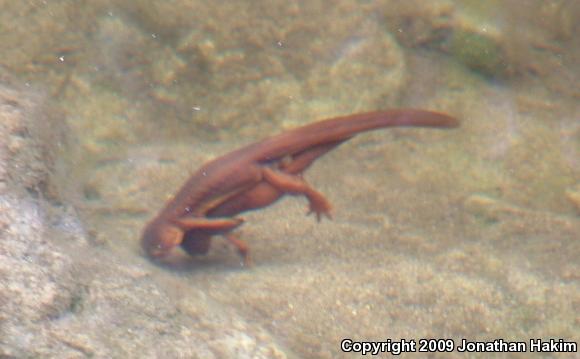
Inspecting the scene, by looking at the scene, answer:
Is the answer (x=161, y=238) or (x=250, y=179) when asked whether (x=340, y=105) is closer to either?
(x=250, y=179)

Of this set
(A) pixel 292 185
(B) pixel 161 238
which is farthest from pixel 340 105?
(B) pixel 161 238

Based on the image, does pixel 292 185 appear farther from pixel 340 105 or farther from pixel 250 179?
pixel 340 105

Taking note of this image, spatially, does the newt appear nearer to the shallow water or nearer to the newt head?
the newt head

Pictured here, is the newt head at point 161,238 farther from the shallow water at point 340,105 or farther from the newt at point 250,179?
the shallow water at point 340,105

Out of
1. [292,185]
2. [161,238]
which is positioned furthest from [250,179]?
[161,238]

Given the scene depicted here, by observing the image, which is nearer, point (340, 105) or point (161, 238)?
point (161, 238)

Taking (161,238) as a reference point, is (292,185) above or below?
above
